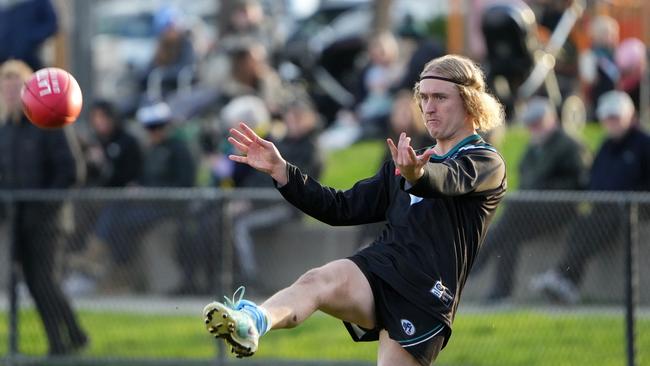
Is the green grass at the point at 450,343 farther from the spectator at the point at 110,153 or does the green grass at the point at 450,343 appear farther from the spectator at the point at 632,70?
the spectator at the point at 632,70

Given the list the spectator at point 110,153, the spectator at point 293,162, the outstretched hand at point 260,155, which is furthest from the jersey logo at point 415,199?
the spectator at point 110,153

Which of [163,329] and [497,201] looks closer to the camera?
[497,201]

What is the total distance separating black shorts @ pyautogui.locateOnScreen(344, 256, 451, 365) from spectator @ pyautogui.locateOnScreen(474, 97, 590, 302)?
12.4ft

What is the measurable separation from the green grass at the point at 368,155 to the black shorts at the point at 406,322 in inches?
319

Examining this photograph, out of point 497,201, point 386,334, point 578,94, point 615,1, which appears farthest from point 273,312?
point 615,1

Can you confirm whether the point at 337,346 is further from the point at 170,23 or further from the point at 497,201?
the point at 170,23

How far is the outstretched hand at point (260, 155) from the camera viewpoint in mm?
6895

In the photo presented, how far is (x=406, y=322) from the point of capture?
6.92m

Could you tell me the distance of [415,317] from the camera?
6918mm

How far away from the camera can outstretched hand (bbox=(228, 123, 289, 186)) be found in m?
6.89

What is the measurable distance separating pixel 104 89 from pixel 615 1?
777 centimetres

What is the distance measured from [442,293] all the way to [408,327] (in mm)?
238

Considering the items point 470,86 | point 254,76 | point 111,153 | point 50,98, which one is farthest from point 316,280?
point 254,76

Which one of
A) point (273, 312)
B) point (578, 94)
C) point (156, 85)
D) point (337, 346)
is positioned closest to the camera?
point (273, 312)
